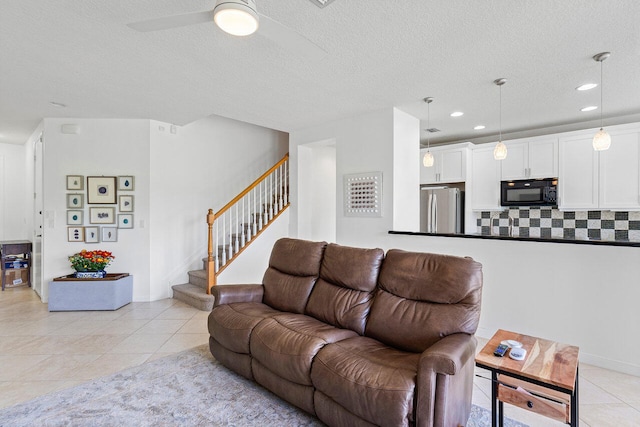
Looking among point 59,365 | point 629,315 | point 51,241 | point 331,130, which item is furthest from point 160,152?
point 629,315

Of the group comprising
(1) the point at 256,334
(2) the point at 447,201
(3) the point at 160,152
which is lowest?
(1) the point at 256,334

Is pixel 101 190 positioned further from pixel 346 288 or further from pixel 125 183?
pixel 346 288

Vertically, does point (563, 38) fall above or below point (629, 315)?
above

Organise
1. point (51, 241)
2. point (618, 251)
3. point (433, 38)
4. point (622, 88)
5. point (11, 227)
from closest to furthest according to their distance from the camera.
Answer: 1. point (433, 38)
2. point (618, 251)
3. point (622, 88)
4. point (51, 241)
5. point (11, 227)

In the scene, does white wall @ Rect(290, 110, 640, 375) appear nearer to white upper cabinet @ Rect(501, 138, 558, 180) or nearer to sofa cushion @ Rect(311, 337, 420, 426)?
sofa cushion @ Rect(311, 337, 420, 426)

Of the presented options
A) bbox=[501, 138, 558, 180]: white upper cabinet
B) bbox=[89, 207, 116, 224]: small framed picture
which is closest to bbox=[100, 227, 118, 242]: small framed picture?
bbox=[89, 207, 116, 224]: small framed picture

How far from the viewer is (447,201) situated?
16.5 feet

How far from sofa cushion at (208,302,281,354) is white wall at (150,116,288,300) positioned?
2626 mm

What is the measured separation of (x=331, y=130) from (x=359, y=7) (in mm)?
2611

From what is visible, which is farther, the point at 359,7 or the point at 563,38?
the point at 563,38

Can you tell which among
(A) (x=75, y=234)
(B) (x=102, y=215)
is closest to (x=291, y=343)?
(B) (x=102, y=215)

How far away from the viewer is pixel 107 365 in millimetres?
2658

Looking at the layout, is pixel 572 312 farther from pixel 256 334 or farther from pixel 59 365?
pixel 59 365

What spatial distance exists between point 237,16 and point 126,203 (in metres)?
3.97
